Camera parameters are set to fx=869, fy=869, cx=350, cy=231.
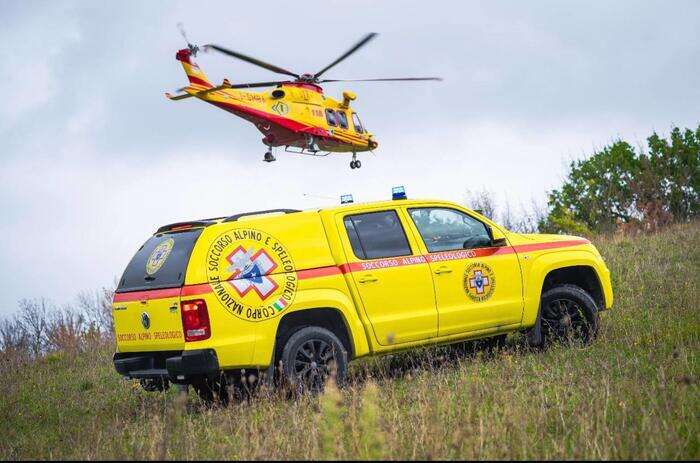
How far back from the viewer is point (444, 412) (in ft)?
21.0

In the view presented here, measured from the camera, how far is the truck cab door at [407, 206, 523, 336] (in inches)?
345

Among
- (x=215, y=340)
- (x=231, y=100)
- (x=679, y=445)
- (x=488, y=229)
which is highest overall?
(x=231, y=100)

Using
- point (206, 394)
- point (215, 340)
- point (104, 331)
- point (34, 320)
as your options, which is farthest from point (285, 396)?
point (34, 320)

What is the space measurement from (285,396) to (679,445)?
360 cm

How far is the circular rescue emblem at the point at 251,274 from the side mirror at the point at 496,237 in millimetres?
2387

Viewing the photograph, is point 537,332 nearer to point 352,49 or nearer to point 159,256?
point 159,256

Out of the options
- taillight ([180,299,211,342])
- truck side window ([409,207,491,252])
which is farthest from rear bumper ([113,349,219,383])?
truck side window ([409,207,491,252])

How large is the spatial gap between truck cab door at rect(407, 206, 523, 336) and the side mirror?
0.02 metres

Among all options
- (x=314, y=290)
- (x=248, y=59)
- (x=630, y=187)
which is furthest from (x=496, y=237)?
(x=630, y=187)

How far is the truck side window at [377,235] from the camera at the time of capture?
8398 mm

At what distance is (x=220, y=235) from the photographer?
25.5 feet

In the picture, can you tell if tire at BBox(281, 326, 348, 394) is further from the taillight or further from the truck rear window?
the truck rear window

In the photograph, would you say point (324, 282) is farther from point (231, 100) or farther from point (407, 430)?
point (231, 100)

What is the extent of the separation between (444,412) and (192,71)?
16978 millimetres
